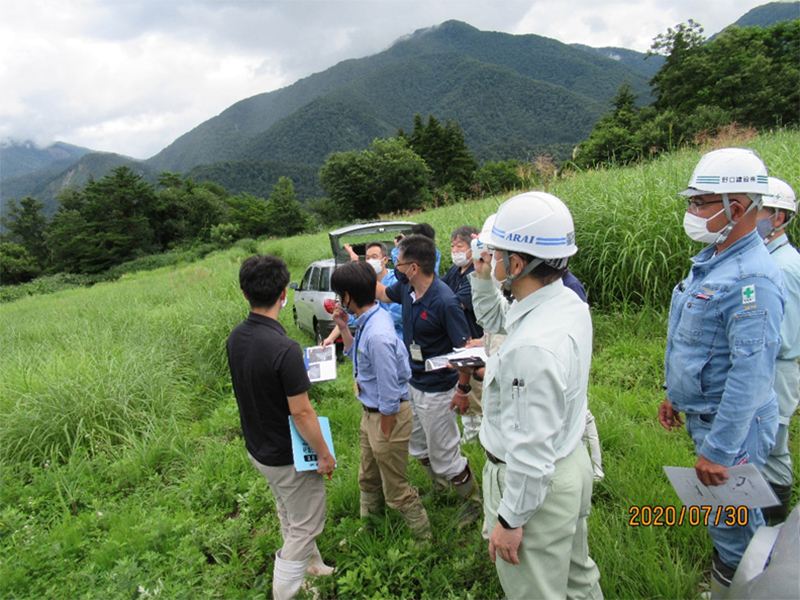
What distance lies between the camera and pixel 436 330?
2.92 metres

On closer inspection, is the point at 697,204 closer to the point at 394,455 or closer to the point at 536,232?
the point at 536,232

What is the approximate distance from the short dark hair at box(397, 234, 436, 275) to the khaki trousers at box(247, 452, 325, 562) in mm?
1476

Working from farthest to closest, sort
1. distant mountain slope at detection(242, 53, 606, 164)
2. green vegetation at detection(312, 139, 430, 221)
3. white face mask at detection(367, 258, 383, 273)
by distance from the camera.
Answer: distant mountain slope at detection(242, 53, 606, 164)
green vegetation at detection(312, 139, 430, 221)
white face mask at detection(367, 258, 383, 273)

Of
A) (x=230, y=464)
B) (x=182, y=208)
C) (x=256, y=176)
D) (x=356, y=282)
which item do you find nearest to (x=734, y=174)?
(x=356, y=282)

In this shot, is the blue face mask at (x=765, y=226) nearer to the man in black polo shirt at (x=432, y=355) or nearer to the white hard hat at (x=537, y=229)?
the white hard hat at (x=537, y=229)

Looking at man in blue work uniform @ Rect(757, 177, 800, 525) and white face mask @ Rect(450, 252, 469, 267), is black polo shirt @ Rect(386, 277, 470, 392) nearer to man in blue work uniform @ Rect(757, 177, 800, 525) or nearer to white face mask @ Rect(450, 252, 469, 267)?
white face mask @ Rect(450, 252, 469, 267)

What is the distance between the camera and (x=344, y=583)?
7.92 feet

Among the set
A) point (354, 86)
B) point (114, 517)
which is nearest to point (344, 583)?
point (114, 517)

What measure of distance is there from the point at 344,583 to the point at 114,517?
2152 millimetres

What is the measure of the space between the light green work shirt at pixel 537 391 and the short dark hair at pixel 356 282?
3.54 ft

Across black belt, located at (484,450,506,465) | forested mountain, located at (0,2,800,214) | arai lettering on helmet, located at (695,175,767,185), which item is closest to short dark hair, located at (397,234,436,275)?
black belt, located at (484,450,506,465)

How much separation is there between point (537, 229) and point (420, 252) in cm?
140

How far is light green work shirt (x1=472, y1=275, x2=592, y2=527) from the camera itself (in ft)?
4.58

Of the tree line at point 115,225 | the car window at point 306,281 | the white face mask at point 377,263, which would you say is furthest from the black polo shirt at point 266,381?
the tree line at point 115,225
